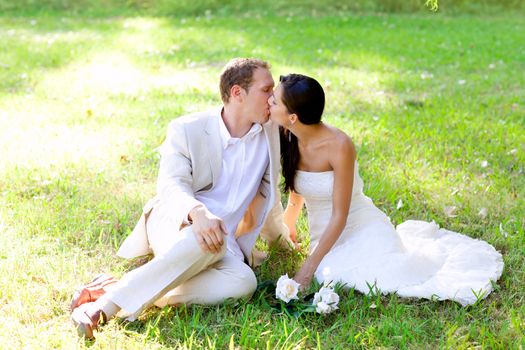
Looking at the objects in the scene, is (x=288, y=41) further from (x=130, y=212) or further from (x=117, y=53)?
(x=130, y=212)

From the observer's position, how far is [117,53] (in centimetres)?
918

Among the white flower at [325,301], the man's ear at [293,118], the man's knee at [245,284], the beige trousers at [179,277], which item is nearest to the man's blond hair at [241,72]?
the man's ear at [293,118]

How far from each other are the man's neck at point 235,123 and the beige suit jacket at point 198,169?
54mm

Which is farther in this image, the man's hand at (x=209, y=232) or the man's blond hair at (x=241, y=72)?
the man's blond hair at (x=241, y=72)

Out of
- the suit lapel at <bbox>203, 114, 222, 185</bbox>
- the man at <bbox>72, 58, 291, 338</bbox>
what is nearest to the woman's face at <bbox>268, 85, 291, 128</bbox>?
the man at <bbox>72, 58, 291, 338</bbox>

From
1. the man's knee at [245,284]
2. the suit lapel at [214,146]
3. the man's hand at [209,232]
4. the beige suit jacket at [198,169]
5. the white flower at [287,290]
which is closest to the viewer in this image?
the man's hand at [209,232]

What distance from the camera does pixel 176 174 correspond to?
3443 mm

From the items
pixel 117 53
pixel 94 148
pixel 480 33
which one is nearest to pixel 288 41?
pixel 117 53

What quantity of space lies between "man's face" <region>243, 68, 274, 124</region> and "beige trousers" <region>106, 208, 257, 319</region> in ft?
2.30

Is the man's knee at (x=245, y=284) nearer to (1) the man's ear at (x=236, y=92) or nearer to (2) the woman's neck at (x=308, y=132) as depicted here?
(2) the woman's neck at (x=308, y=132)

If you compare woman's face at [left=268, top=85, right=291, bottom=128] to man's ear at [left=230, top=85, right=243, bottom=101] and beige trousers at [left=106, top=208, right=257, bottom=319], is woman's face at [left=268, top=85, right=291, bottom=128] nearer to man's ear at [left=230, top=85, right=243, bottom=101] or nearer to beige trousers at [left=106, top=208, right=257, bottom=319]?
man's ear at [left=230, top=85, right=243, bottom=101]

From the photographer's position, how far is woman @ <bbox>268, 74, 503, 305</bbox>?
337cm

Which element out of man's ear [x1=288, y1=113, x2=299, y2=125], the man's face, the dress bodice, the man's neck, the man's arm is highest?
the man's face

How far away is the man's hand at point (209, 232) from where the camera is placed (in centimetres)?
303
